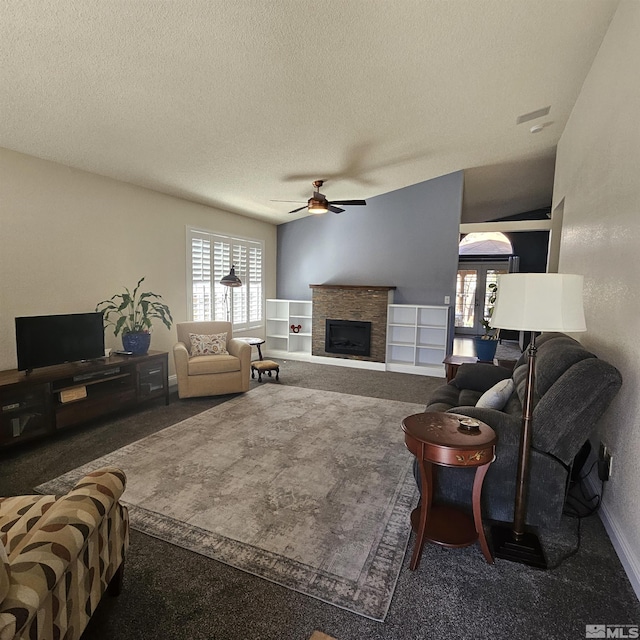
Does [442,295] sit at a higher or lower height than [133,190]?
lower

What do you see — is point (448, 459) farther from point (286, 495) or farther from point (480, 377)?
point (480, 377)

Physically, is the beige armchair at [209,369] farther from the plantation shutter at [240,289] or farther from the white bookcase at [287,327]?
the white bookcase at [287,327]

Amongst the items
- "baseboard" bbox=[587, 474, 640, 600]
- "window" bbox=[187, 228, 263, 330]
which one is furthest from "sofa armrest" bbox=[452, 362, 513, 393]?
"window" bbox=[187, 228, 263, 330]

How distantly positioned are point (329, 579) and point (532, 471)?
1.26 meters

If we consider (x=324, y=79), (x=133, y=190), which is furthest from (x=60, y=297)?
(x=324, y=79)

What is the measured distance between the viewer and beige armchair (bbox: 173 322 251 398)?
4.44 m

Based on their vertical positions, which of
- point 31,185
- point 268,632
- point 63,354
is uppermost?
point 31,185

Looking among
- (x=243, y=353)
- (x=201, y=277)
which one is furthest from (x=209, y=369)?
(x=201, y=277)

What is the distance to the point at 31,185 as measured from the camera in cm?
354

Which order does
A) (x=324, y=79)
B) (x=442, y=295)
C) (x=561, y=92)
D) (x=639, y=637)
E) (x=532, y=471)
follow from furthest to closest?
(x=442, y=295) < (x=561, y=92) < (x=324, y=79) < (x=532, y=471) < (x=639, y=637)

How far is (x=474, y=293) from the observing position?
451 inches

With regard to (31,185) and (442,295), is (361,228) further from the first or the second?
(31,185)

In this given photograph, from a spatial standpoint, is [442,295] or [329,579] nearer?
[329,579]

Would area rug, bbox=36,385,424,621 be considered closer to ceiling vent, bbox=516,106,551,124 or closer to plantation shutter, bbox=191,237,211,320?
plantation shutter, bbox=191,237,211,320
